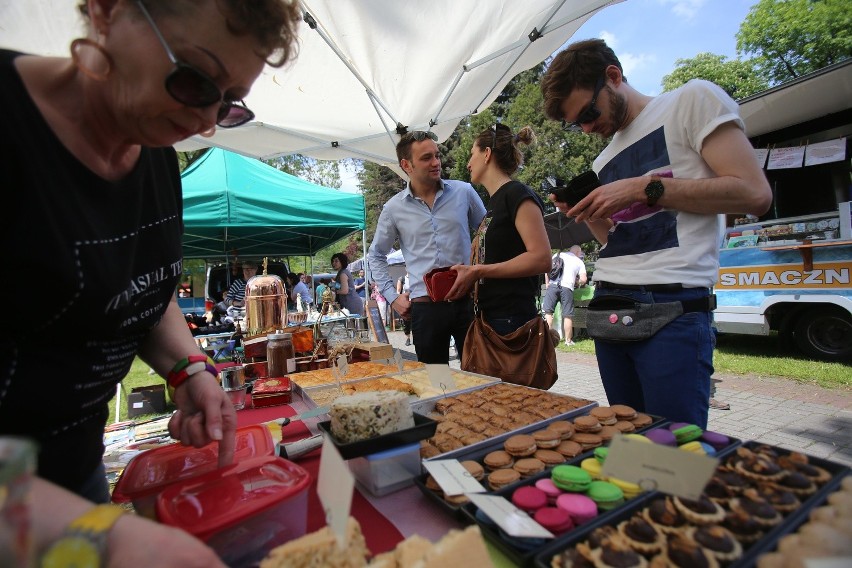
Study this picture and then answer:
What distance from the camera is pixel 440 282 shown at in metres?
2.09

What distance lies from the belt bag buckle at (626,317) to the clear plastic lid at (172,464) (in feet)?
3.71

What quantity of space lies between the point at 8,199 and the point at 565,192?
1.47 m

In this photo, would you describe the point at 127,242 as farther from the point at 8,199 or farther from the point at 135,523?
the point at 135,523

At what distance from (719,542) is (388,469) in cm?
61

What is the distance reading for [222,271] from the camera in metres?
8.02

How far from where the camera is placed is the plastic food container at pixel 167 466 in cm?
84

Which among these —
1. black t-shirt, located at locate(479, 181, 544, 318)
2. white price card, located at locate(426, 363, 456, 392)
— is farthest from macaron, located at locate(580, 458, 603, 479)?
black t-shirt, located at locate(479, 181, 544, 318)

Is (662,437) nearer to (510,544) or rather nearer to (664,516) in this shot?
(664,516)

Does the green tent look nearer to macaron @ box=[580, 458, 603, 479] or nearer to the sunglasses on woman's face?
the sunglasses on woman's face

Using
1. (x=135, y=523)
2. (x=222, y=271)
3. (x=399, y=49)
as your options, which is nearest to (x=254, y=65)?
(x=135, y=523)

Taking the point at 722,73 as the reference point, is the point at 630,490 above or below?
below

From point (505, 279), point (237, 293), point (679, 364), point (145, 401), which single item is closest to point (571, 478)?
point (679, 364)

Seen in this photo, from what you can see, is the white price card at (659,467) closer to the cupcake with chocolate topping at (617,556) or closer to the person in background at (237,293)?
the cupcake with chocolate topping at (617,556)

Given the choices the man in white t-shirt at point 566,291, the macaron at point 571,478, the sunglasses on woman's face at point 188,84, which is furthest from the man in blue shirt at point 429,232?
the man in white t-shirt at point 566,291
